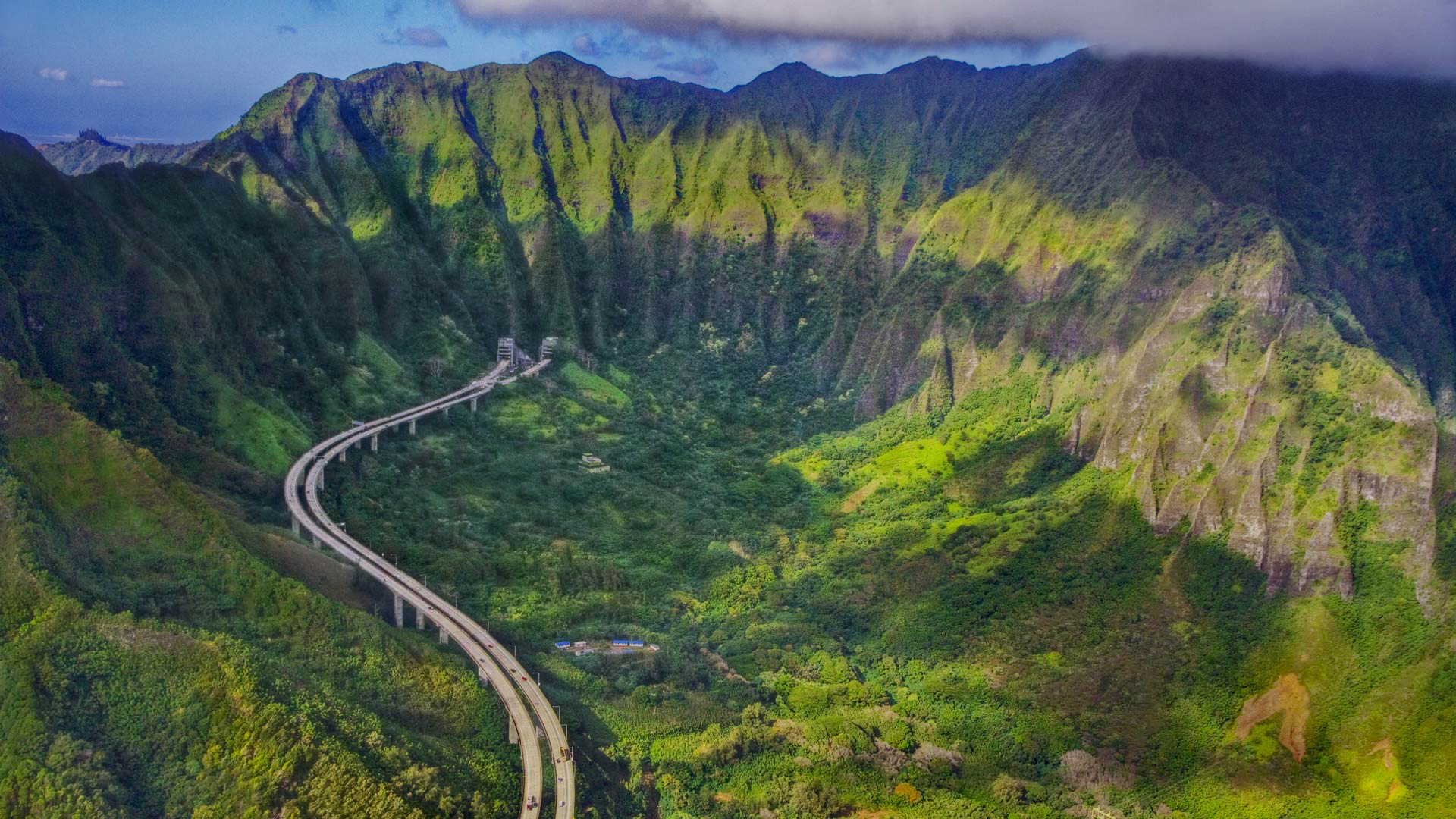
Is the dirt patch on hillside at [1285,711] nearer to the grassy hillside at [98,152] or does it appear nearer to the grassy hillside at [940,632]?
the grassy hillside at [940,632]

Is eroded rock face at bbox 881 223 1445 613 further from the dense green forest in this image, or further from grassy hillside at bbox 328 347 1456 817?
grassy hillside at bbox 328 347 1456 817

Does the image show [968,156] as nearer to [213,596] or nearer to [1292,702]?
[1292,702]

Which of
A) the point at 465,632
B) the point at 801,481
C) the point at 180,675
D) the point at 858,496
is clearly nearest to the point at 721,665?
the point at 465,632

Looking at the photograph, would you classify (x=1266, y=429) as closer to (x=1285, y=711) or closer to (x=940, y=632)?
(x=1285, y=711)

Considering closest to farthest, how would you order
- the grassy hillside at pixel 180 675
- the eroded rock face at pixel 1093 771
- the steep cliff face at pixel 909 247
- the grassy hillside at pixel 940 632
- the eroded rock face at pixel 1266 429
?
1. the grassy hillside at pixel 180 675
2. the grassy hillside at pixel 940 632
3. the eroded rock face at pixel 1093 771
4. the eroded rock face at pixel 1266 429
5. the steep cliff face at pixel 909 247

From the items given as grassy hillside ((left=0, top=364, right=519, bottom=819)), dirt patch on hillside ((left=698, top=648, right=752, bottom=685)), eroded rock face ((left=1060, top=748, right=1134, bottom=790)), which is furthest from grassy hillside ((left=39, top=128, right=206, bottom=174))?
eroded rock face ((left=1060, top=748, right=1134, bottom=790))

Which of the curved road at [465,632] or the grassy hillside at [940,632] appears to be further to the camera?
the grassy hillside at [940,632]

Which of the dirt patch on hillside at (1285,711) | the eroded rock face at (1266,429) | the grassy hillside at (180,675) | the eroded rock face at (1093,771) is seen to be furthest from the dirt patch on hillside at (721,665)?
the eroded rock face at (1266,429)
